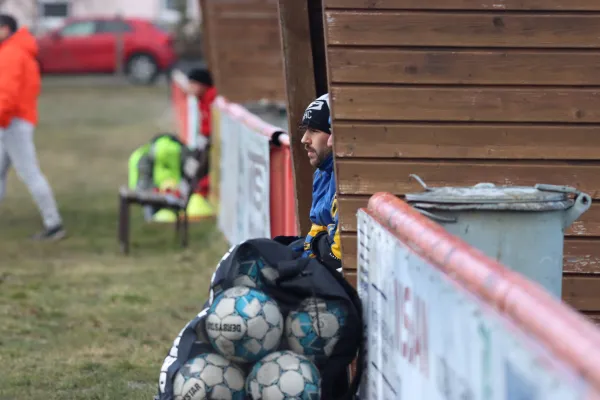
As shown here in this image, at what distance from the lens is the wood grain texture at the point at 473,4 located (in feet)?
16.1

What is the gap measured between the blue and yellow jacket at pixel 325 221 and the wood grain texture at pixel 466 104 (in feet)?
1.66

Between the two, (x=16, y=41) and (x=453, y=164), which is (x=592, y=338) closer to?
(x=453, y=164)

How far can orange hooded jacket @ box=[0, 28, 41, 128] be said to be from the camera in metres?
10.8

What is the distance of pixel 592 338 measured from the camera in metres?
2.33

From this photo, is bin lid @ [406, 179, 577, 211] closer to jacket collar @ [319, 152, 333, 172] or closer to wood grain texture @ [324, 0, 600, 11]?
wood grain texture @ [324, 0, 600, 11]

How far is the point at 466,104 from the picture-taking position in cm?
492

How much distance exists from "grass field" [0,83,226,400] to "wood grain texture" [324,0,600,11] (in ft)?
7.20

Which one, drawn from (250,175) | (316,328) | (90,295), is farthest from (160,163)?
(316,328)

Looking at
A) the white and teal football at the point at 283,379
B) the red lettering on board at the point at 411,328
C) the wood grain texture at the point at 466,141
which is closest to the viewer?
the red lettering on board at the point at 411,328

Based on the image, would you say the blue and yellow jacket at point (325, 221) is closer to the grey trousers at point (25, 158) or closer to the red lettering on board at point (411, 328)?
the red lettering on board at point (411, 328)

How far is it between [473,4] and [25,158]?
23.5 feet

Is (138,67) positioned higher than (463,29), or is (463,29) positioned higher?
(463,29)

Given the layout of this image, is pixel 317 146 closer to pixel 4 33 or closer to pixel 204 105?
pixel 4 33

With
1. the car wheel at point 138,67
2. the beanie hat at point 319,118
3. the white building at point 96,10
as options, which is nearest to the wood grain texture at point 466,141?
the beanie hat at point 319,118
